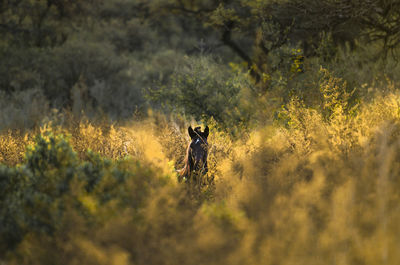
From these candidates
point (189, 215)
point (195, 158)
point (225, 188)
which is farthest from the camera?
point (195, 158)

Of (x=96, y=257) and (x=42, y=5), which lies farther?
(x=42, y=5)

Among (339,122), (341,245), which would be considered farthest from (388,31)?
(341,245)

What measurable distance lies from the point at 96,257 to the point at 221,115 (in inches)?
337

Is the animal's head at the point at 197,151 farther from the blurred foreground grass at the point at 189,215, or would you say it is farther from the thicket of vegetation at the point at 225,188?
the blurred foreground grass at the point at 189,215

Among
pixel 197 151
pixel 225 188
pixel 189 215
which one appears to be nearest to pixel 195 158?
pixel 197 151

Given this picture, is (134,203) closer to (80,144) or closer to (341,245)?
(341,245)

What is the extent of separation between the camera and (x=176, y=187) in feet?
15.1

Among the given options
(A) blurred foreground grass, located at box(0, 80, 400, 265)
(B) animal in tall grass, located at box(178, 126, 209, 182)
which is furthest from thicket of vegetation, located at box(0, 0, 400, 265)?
(B) animal in tall grass, located at box(178, 126, 209, 182)

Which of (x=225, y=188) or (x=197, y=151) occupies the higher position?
(x=197, y=151)

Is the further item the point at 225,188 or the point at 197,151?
the point at 197,151

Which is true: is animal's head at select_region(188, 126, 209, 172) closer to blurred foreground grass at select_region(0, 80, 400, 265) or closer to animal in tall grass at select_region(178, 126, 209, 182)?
animal in tall grass at select_region(178, 126, 209, 182)

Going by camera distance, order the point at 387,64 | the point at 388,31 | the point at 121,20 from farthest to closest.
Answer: the point at 121,20
the point at 387,64
the point at 388,31

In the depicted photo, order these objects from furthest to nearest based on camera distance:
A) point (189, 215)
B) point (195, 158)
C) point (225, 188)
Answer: point (195, 158) → point (225, 188) → point (189, 215)

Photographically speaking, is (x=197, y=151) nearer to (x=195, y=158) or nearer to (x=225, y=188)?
(x=195, y=158)
